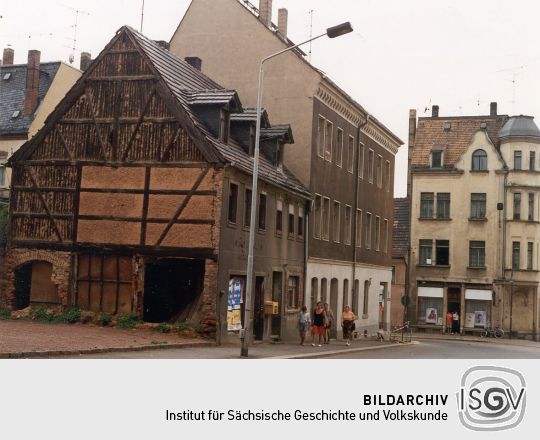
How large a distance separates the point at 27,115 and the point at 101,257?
14659mm

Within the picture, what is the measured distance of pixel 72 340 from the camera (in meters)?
22.6

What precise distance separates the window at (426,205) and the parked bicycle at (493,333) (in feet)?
34.4

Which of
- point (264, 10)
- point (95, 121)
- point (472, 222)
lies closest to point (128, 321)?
point (95, 121)

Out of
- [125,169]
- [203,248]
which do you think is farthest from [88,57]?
[203,248]

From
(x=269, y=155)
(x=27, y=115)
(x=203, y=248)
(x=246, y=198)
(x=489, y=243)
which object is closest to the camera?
(x=203, y=248)

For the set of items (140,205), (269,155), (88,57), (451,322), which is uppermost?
(88,57)

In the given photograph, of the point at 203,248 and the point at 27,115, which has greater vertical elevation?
the point at 27,115

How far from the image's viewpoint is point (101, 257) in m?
29.8

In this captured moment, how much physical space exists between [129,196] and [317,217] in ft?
40.3

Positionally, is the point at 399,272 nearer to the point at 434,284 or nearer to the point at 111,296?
the point at 434,284

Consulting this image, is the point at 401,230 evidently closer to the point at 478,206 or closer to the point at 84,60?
the point at 478,206

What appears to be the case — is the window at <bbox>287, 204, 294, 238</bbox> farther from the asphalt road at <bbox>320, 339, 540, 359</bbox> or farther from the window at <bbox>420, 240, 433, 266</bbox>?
the window at <bbox>420, 240, 433, 266</bbox>

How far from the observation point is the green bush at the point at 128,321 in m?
28.1
